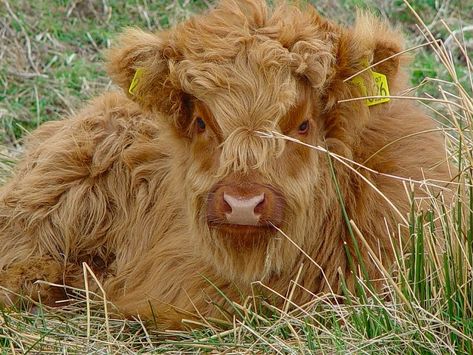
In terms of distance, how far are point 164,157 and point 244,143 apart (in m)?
1.23

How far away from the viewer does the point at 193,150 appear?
16.4 ft

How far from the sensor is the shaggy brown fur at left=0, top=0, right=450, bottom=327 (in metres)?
4.70

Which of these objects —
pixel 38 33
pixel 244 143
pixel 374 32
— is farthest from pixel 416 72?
pixel 244 143

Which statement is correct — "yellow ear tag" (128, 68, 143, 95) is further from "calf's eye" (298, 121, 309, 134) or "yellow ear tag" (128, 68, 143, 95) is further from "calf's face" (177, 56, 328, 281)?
"calf's eye" (298, 121, 309, 134)

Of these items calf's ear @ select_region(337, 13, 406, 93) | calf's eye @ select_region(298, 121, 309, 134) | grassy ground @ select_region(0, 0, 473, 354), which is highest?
calf's ear @ select_region(337, 13, 406, 93)

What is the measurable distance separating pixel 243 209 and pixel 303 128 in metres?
0.56

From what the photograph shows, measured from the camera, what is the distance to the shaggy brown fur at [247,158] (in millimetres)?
4699

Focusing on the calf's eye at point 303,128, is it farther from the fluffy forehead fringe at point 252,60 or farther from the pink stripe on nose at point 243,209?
the pink stripe on nose at point 243,209

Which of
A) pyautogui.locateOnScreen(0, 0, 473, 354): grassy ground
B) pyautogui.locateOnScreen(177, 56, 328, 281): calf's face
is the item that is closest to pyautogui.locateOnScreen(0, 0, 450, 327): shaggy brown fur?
pyautogui.locateOnScreen(177, 56, 328, 281): calf's face

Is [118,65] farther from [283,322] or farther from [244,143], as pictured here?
[283,322]

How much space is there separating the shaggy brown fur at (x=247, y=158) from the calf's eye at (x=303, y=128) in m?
0.02

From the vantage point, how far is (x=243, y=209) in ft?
14.6

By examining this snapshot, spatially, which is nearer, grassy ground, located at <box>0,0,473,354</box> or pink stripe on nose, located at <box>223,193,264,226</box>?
grassy ground, located at <box>0,0,473,354</box>

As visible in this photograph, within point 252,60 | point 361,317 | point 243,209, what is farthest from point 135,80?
point 361,317
